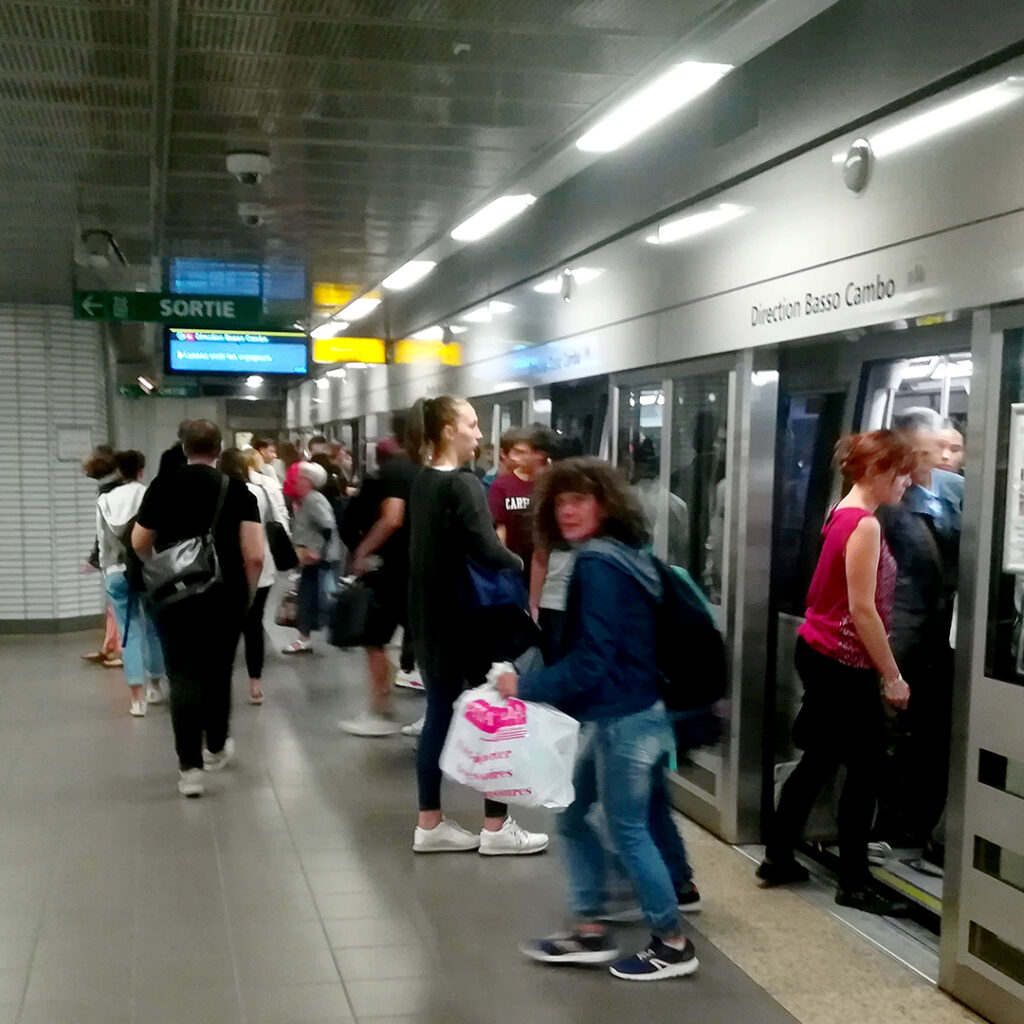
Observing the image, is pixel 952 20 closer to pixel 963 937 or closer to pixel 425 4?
pixel 425 4

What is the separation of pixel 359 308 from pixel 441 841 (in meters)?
8.27

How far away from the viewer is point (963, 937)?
3.60m

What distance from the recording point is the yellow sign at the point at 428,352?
1021cm

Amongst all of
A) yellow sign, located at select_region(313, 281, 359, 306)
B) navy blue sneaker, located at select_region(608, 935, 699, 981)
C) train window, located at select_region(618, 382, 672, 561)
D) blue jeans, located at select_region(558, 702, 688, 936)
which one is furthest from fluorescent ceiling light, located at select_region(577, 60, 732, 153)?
yellow sign, located at select_region(313, 281, 359, 306)

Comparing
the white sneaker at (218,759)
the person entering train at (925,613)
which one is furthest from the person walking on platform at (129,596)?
the person entering train at (925,613)

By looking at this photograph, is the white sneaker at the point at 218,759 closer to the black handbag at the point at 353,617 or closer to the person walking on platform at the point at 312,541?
the black handbag at the point at 353,617

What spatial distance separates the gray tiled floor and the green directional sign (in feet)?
11.1

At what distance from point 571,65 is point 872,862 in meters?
3.30

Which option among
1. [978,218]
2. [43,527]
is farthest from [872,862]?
[43,527]

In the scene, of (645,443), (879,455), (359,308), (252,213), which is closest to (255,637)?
(252,213)

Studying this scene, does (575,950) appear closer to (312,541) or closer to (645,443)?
(645,443)

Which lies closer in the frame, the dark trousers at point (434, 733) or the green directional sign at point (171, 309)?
the dark trousers at point (434, 733)

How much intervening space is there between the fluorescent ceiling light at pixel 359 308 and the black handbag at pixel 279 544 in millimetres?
3703

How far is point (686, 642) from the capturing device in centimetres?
367
